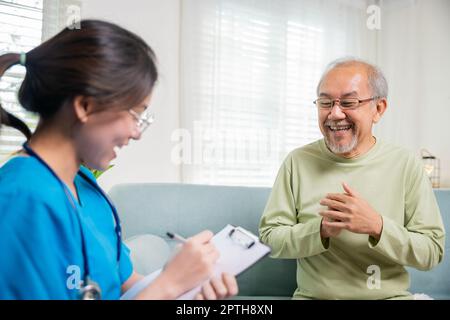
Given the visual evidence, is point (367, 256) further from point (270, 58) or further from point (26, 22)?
point (26, 22)

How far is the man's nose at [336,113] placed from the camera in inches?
31.3

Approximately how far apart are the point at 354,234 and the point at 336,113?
0.23 meters

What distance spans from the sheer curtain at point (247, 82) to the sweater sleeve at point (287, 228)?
152 millimetres

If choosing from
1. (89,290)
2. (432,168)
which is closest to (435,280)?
(432,168)

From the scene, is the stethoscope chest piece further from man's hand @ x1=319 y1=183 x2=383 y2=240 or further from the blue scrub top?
man's hand @ x1=319 y1=183 x2=383 y2=240

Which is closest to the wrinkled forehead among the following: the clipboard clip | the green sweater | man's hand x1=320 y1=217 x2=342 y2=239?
the green sweater

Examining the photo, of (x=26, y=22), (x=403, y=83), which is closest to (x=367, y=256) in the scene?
(x=26, y=22)

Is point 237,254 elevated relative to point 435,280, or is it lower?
elevated

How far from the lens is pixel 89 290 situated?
375mm

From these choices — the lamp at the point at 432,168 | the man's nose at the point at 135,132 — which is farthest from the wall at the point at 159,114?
the lamp at the point at 432,168

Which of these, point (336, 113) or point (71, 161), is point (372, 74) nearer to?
point (336, 113)

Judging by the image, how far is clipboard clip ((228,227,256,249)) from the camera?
41 centimetres

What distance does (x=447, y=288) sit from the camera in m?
1.15

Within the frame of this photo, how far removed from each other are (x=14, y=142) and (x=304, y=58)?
99 cm
